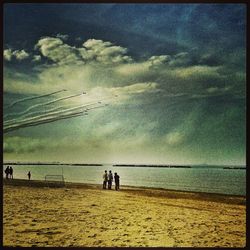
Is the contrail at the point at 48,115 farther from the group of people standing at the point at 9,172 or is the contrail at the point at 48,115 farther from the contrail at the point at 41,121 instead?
the group of people standing at the point at 9,172

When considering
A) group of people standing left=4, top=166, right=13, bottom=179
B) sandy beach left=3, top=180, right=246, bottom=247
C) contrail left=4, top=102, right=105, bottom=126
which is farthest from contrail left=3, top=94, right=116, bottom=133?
sandy beach left=3, top=180, right=246, bottom=247

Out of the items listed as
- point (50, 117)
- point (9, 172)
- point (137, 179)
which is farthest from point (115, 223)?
point (137, 179)

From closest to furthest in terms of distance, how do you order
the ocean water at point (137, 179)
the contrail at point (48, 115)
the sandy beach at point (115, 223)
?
the sandy beach at point (115, 223)
the contrail at point (48, 115)
the ocean water at point (137, 179)

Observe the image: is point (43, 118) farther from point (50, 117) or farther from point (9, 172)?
point (9, 172)

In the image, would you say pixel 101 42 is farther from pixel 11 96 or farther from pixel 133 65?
pixel 11 96

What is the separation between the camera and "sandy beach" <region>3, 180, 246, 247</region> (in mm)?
4508

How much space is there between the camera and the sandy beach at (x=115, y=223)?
14.8 ft

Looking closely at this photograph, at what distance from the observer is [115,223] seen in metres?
4.73

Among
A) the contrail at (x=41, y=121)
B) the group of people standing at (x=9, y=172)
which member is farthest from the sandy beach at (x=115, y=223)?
the contrail at (x=41, y=121)

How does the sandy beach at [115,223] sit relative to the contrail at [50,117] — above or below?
below

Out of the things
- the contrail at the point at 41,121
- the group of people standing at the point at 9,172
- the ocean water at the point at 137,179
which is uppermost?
the contrail at the point at 41,121

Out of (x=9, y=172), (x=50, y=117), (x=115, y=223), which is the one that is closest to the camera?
(x=115, y=223)

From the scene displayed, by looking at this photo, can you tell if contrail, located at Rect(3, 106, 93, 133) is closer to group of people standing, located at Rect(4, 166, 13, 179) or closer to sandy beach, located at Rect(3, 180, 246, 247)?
group of people standing, located at Rect(4, 166, 13, 179)

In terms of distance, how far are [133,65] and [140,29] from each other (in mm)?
452
